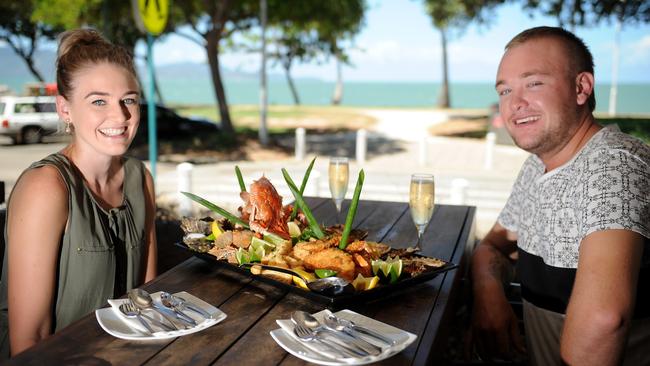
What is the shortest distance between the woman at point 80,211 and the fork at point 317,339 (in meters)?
1.18

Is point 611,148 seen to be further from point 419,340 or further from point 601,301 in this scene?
point 419,340

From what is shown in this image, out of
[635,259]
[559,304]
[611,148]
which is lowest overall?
[559,304]

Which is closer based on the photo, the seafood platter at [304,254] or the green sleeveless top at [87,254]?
the seafood platter at [304,254]

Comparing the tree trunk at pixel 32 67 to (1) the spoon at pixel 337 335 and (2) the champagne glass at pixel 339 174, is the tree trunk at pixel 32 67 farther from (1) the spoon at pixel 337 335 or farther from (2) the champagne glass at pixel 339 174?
(1) the spoon at pixel 337 335

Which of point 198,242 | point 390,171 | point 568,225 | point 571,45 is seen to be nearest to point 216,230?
point 198,242

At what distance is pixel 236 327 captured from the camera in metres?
1.92

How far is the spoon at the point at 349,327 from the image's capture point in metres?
1.77

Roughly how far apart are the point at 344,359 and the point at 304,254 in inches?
25.8

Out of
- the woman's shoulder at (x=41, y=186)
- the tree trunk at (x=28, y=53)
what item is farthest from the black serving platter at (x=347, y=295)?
the tree trunk at (x=28, y=53)

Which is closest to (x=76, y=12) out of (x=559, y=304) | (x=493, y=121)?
(x=493, y=121)

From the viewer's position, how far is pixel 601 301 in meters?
2.04

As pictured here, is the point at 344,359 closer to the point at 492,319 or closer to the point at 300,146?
the point at 492,319

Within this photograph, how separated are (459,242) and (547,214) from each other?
0.74 metres

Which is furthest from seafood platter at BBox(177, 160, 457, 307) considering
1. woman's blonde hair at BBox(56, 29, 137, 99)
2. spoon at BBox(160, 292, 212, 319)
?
woman's blonde hair at BBox(56, 29, 137, 99)
